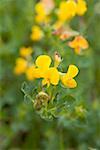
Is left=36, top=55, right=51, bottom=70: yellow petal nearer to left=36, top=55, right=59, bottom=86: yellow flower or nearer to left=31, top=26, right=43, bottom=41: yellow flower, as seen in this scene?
left=36, top=55, right=59, bottom=86: yellow flower

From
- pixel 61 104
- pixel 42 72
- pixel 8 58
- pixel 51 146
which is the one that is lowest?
pixel 51 146

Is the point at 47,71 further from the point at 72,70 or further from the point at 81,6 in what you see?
the point at 81,6

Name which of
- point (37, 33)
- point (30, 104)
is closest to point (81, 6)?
point (30, 104)

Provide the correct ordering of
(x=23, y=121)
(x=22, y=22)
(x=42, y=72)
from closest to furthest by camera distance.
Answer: (x=42, y=72) < (x=23, y=121) < (x=22, y=22)

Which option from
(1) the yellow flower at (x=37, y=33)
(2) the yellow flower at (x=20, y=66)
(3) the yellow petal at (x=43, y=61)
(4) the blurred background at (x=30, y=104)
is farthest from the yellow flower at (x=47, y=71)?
(2) the yellow flower at (x=20, y=66)

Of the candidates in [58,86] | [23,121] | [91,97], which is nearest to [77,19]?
[91,97]

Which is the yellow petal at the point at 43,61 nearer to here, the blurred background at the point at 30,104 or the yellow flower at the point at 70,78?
the yellow flower at the point at 70,78

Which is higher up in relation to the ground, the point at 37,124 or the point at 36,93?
the point at 36,93

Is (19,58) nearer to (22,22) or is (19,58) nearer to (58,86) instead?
(22,22)
